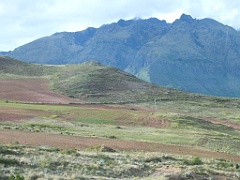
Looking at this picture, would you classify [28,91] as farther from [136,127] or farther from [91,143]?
[91,143]

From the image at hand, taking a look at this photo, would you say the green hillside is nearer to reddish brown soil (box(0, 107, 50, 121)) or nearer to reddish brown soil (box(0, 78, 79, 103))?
reddish brown soil (box(0, 78, 79, 103))

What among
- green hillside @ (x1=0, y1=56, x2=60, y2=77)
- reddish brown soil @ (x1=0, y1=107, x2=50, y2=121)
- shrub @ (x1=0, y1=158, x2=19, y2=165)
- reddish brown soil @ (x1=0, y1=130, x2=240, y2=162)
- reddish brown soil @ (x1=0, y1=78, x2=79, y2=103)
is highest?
green hillside @ (x1=0, y1=56, x2=60, y2=77)

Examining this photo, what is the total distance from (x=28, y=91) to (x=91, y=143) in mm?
72248

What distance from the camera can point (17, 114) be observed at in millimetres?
67375

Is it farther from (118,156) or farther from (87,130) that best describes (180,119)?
(118,156)

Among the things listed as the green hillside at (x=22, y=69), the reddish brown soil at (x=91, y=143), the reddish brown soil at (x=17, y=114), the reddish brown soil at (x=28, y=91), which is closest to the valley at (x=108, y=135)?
the reddish brown soil at (x=91, y=143)

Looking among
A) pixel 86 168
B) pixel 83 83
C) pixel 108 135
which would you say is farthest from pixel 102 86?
pixel 86 168

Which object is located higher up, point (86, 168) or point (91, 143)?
point (86, 168)

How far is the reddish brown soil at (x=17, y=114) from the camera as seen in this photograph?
206 feet

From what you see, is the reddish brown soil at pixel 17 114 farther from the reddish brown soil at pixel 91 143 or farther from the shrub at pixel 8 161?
the shrub at pixel 8 161

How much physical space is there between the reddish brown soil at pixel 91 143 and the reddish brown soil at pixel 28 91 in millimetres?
53503

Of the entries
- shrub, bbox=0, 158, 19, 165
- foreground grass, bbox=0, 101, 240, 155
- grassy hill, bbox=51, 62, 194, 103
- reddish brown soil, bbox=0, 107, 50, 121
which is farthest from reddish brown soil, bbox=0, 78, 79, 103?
shrub, bbox=0, 158, 19, 165

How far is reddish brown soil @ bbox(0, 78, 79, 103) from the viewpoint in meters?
102

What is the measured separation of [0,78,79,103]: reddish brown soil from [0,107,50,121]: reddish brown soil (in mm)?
25799
